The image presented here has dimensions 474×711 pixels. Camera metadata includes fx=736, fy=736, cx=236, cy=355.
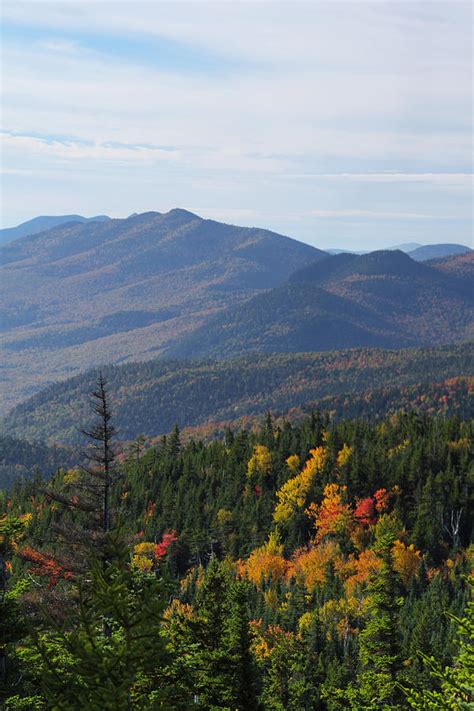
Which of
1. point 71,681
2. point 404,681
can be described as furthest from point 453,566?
point 71,681

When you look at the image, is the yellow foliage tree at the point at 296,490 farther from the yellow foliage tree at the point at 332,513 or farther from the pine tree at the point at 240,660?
the pine tree at the point at 240,660

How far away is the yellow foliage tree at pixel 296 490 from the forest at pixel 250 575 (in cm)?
37

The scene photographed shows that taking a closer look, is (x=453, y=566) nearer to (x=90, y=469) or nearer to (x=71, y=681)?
(x=90, y=469)

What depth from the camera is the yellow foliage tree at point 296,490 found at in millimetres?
141500

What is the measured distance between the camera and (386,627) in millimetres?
36656

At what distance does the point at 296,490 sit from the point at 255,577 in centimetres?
2662

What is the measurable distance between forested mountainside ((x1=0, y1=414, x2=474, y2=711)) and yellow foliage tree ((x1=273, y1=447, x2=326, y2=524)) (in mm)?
394

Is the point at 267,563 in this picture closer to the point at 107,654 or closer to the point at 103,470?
the point at 103,470

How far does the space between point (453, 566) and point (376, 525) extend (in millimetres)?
16305

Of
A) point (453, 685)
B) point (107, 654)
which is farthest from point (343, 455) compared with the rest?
point (107, 654)

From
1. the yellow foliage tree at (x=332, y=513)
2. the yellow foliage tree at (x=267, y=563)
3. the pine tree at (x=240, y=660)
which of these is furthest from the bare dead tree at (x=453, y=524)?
the pine tree at (x=240, y=660)

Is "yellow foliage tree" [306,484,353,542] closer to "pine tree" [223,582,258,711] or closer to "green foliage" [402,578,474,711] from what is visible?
"pine tree" [223,582,258,711]

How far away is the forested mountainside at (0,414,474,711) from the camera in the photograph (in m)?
15.9

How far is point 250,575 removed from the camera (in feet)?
403
